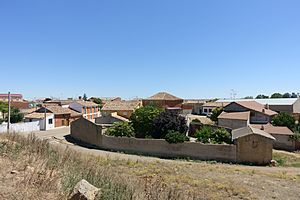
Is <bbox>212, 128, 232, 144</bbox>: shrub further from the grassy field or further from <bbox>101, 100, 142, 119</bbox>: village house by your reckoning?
<bbox>101, 100, 142, 119</bbox>: village house

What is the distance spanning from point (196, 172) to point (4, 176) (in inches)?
605

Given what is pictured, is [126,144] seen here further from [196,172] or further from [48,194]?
[48,194]

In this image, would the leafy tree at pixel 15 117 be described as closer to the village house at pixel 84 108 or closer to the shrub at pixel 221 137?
the village house at pixel 84 108

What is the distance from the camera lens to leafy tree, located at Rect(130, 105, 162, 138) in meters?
31.8

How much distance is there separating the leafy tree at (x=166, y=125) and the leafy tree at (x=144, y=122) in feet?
2.70

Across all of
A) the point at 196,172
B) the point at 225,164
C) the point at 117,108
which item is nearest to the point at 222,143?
the point at 225,164

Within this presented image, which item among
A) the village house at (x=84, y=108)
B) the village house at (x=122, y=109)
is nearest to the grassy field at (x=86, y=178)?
the village house at (x=122, y=109)

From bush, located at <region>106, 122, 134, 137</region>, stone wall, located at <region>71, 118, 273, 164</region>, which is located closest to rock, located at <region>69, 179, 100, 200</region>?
stone wall, located at <region>71, 118, 273, 164</region>

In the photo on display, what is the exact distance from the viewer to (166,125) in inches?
1184

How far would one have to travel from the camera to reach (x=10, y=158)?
842 centimetres

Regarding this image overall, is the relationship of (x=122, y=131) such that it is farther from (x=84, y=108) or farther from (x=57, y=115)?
(x=84, y=108)

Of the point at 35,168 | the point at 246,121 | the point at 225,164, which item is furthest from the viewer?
the point at 246,121

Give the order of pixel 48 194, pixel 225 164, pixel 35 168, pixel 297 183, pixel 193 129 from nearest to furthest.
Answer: pixel 48 194, pixel 35 168, pixel 297 183, pixel 225 164, pixel 193 129

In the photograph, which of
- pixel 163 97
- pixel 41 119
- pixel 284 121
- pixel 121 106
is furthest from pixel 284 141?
pixel 41 119
